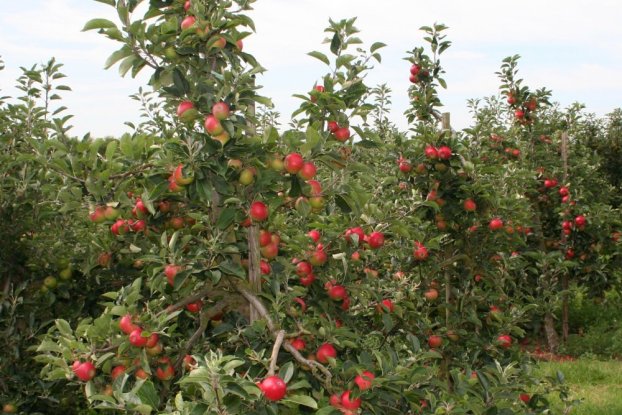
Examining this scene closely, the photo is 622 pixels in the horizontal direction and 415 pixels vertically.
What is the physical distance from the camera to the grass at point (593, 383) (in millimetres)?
6145

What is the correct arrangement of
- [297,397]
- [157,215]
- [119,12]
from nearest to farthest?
[297,397], [119,12], [157,215]

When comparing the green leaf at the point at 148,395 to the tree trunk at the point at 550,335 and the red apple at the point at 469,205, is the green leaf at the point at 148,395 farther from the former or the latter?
the tree trunk at the point at 550,335

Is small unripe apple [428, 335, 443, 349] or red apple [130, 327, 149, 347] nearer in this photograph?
red apple [130, 327, 149, 347]

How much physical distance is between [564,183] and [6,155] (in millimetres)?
7396

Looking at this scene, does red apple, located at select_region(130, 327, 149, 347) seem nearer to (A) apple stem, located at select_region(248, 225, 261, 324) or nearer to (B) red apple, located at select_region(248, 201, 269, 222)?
(A) apple stem, located at select_region(248, 225, 261, 324)

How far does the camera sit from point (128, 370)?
2.31m

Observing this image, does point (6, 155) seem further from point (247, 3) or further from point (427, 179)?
point (427, 179)

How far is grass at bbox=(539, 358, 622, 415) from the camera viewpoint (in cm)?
Result: 614

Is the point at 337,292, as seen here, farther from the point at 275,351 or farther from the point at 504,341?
the point at 504,341

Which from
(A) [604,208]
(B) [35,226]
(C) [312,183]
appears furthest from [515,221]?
(A) [604,208]

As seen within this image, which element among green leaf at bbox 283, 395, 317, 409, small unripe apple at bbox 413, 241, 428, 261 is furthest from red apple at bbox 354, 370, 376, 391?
small unripe apple at bbox 413, 241, 428, 261

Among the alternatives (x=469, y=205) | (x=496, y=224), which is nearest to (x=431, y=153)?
(x=469, y=205)

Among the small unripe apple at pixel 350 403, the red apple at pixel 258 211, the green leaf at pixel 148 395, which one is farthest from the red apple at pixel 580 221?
the green leaf at pixel 148 395

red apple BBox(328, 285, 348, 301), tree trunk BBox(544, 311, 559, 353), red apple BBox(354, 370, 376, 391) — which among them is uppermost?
red apple BBox(328, 285, 348, 301)
